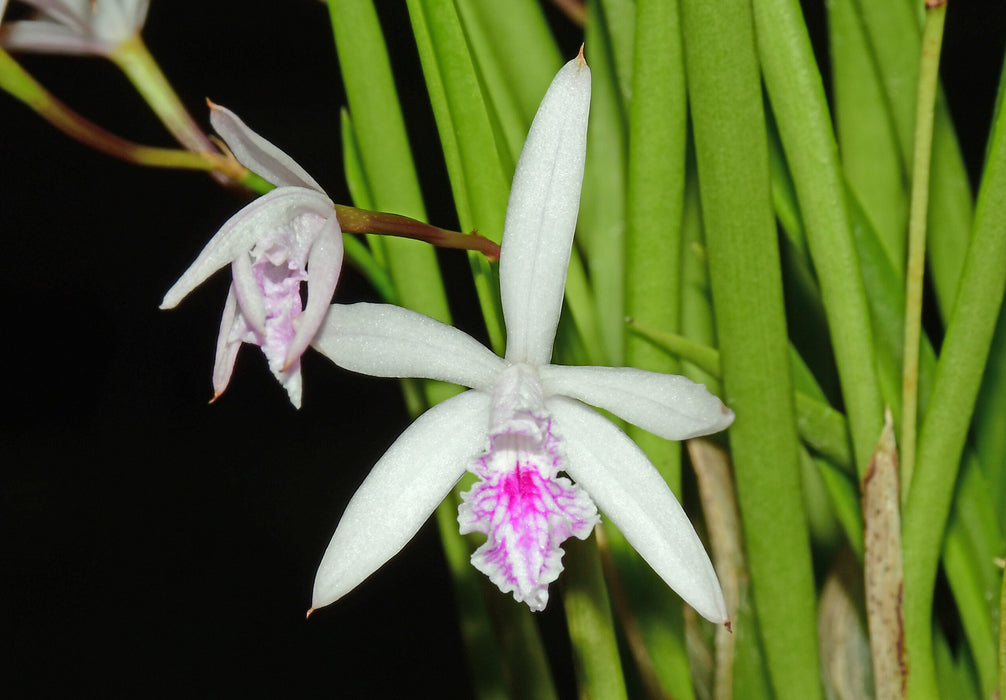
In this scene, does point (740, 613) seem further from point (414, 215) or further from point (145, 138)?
point (145, 138)

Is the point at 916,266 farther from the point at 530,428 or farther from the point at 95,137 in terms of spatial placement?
the point at 95,137

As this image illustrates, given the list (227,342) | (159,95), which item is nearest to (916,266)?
(227,342)

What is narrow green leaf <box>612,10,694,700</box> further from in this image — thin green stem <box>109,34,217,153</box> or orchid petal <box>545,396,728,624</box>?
thin green stem <box>109,34,217,153</box>

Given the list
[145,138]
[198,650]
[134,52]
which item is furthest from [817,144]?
[198,650]

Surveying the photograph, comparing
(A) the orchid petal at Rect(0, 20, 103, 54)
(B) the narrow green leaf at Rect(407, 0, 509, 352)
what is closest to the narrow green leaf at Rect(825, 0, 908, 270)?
(B) the narrow green leaf at Rect(407, 0, 509, 352)

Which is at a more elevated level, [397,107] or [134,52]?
[134,52]
